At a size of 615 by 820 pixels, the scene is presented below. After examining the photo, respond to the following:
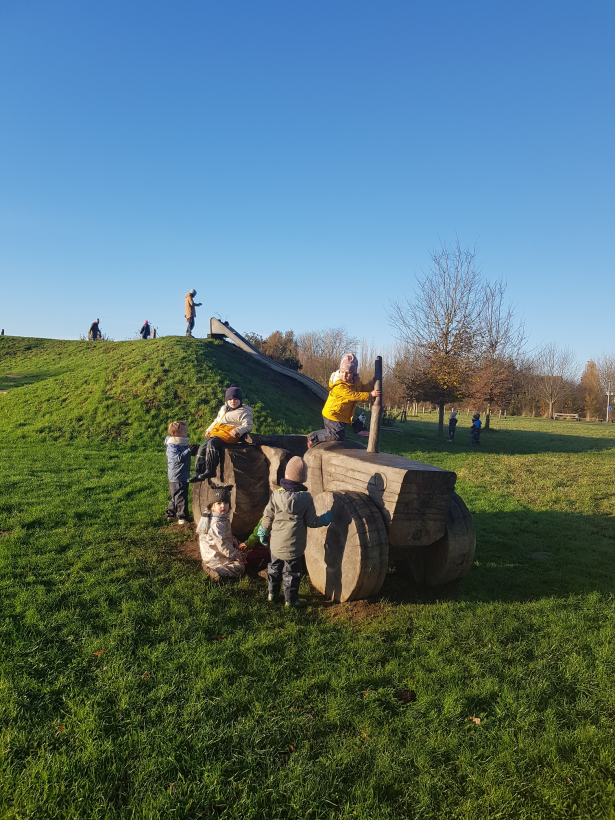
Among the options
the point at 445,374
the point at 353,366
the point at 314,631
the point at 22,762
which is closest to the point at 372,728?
the point at 314,631

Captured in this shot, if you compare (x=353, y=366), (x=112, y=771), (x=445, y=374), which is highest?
(x=445, y=374)

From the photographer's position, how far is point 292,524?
5.12 m

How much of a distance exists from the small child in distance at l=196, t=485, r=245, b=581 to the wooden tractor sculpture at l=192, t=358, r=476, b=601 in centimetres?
85

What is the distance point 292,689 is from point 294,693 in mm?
48

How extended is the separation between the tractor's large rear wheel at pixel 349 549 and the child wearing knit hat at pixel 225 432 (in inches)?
76.7

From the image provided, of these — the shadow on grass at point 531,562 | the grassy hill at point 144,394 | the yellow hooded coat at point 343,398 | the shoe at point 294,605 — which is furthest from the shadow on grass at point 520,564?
the grassy hill at point 144,394

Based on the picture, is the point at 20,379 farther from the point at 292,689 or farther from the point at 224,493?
the point at 292,689

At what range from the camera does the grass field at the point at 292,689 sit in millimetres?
2783

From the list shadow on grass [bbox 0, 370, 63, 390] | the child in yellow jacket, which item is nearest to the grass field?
the child in yellow jacket

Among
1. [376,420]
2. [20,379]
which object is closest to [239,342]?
[20,379]

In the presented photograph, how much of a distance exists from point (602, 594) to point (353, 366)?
403cm

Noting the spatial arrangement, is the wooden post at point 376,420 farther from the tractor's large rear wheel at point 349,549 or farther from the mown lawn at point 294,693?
the mown lawn at point 294,693

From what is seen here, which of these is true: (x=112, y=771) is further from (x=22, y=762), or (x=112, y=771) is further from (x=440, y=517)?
(x=440, y=517)

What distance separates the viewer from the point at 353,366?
6.68 m
